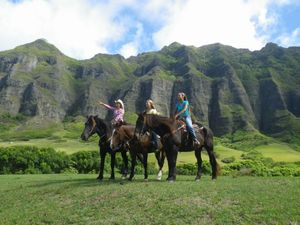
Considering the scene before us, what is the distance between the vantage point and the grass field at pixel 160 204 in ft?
46.1

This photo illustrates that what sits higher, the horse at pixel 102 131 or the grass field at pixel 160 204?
the horse at pixel 102 131

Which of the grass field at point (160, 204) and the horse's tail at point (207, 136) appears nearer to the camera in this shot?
the grass field at point (160, 204)

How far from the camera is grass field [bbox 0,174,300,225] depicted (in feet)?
46.1

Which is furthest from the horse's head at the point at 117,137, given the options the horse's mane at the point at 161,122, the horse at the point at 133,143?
the horse's mane at the point at 161,122

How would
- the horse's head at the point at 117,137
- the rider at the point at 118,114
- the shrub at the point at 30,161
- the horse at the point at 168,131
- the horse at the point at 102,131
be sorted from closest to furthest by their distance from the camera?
1. the horse at the point at 168,131
2. the horse's head at the point at 117,137
3. the rider at the point at 118,114
4. the horse at the point at 102,131
5. the shrub at the point at 30,161

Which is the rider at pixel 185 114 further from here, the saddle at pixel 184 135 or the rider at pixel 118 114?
the rider at pixel 118 114

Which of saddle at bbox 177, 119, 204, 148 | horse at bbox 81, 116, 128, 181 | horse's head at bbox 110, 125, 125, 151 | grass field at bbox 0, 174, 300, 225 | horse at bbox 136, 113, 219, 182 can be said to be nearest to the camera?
grass field at bbox 0, 174, 300, 225

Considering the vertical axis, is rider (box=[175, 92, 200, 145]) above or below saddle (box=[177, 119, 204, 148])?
above

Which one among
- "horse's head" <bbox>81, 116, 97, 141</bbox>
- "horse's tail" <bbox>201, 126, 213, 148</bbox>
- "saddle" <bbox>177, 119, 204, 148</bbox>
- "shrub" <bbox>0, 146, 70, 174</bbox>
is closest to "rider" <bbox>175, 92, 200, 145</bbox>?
"saddle" <bbox>177, 119, 204, 148</bbox>

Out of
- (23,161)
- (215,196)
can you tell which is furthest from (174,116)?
(23,161)

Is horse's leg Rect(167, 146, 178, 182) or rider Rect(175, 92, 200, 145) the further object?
rider Rect(175, 92, 200, 145)

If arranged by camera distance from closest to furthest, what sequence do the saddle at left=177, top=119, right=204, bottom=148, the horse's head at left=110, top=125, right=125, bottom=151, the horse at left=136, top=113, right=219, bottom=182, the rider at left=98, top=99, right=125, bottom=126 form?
the horse at left=136, top=113, right=219, bottom=182 → the saddle at left=177, top=119, right=204, bottom=148 → the horse's head at left=110, top=125, right=125, bottom=151 → the rider at left=98, top=99, right=125, bottom=126

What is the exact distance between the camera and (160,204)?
1552 cm

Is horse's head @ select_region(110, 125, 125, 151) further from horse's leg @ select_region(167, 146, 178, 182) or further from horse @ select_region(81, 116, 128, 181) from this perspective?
horse's leg @ select_region(167, 146, 178, 182)
